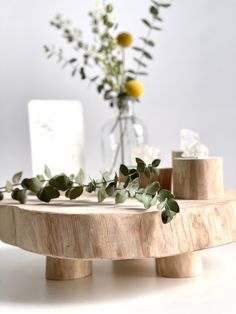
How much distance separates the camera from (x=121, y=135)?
1576mm

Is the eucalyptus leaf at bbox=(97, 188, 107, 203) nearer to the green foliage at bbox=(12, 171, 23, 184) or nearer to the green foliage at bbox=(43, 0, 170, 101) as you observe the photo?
the green foliage at bbox=(12, 171, 23, 184)

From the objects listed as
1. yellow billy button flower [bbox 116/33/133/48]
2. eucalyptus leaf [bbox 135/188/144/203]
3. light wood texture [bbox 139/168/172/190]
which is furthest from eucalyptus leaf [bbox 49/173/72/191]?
yellow billy button flower [bbox 116/33/133/48]

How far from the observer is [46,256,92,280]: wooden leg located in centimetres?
94

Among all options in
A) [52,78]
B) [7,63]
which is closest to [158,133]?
[52,78]

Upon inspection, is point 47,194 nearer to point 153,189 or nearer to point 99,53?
point 153,189

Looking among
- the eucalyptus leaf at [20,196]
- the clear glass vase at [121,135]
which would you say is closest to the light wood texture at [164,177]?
the eucalyptus leaf at [20,196]

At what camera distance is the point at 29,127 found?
1.64 metres

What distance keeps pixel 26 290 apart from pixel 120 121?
765 millimetres

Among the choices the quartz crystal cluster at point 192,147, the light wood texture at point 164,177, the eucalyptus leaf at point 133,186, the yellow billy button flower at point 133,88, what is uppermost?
the yellow billy button flower at point 133,88

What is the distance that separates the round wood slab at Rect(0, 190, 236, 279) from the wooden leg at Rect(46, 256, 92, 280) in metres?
0.13

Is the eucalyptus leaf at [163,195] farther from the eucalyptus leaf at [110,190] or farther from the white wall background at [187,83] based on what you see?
the white wall background at [187,83]

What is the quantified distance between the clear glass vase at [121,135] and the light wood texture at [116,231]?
0.74m

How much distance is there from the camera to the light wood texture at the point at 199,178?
2.99 feet

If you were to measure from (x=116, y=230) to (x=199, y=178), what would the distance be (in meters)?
0.23
